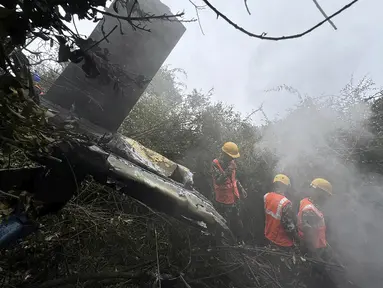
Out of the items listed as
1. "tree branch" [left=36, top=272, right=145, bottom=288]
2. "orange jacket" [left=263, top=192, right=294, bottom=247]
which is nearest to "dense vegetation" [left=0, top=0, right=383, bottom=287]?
"tree branch" [left=36, top=272, right=145, bottom=288]

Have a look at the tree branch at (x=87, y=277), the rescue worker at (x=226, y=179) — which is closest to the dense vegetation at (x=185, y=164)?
the tree branch at (x=87, y=277)

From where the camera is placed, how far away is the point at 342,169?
29.1ft

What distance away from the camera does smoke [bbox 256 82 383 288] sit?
25.6 feet

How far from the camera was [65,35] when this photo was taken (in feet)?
6.04

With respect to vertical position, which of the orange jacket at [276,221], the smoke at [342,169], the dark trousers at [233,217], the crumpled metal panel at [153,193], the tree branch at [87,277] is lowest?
the tree branch at [87,277]

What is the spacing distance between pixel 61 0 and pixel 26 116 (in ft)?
2.06

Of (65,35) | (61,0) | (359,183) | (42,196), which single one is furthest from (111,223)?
(359,183)

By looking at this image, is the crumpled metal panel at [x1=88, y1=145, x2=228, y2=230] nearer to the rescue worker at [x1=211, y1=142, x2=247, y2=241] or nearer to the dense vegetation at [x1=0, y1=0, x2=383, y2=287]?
the dense vegetation at [x1=0, y1=0, x2=383, y2=287]

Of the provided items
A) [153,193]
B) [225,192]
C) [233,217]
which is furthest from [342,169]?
[153,193]

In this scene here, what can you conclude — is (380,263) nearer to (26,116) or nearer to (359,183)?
(359,183)

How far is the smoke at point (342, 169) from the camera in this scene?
7.81m

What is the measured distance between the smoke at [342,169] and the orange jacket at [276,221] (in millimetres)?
2393

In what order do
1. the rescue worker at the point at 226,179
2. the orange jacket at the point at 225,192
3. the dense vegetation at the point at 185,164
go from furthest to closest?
the orange jacket at the point at 225,192, the rescue worker at the point at 226,179, the dense vegetation at the point at 185,164

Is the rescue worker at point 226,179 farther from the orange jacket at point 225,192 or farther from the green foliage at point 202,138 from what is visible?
the green foliage at point 202,138
